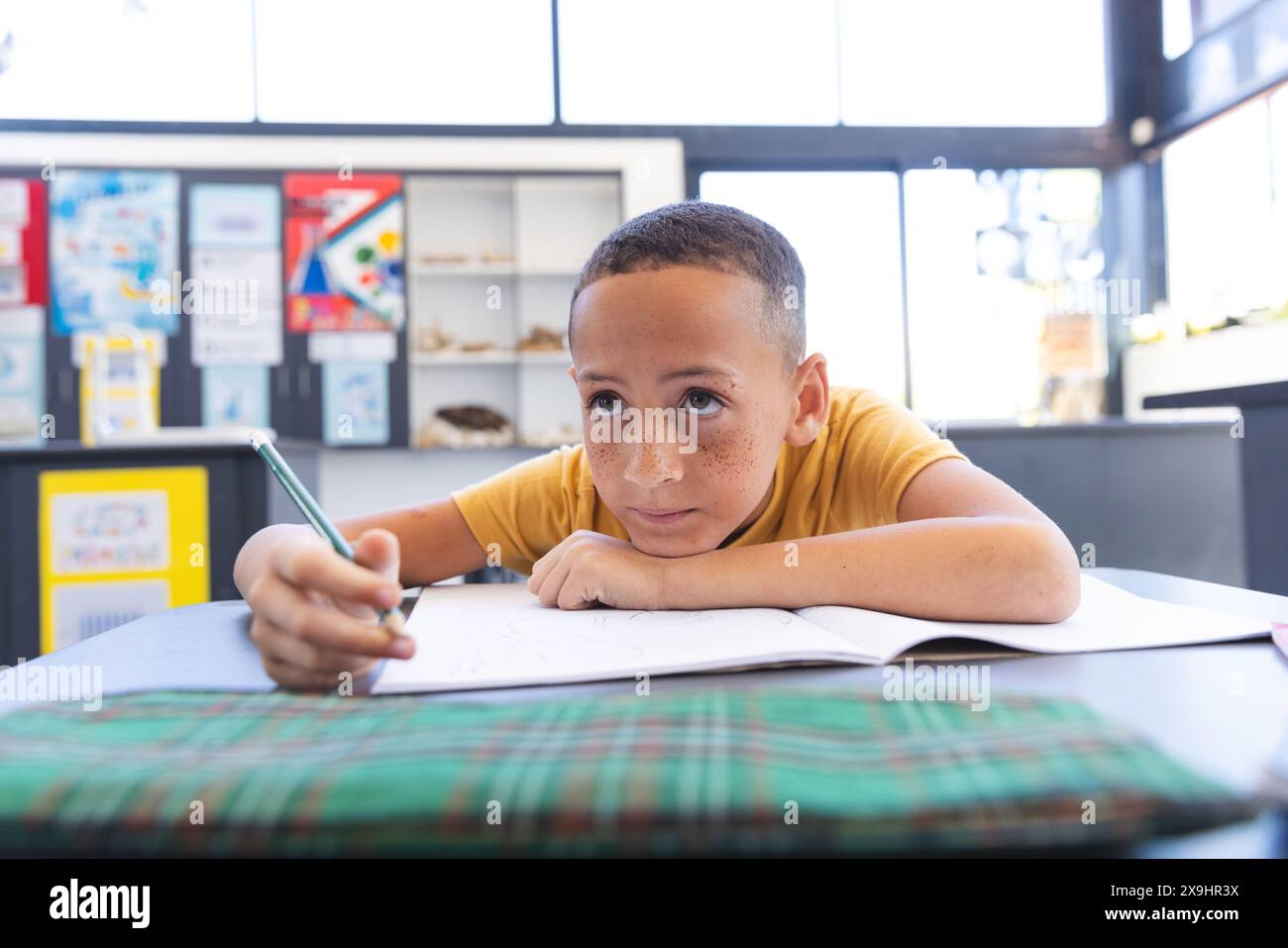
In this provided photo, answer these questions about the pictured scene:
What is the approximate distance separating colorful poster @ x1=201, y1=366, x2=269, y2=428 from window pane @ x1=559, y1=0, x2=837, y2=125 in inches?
73.9

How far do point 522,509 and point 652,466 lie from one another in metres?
0.35

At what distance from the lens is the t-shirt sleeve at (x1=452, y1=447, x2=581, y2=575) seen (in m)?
1.04

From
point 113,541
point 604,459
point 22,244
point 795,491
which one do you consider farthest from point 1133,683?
point 22,244

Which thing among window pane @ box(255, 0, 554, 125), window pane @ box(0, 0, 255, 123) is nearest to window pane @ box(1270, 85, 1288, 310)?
window pane @ box(255, 0, 554, 125)

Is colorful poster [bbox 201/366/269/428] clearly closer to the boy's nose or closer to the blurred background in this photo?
the blurred background

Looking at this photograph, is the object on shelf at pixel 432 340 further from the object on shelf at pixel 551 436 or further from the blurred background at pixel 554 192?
the object on shelf at pixel 551 436

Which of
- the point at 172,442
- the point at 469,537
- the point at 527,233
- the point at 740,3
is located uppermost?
the point at 740,3

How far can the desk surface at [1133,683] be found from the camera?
1.12 ft

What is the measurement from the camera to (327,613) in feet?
1.63

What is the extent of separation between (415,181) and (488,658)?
4300mm

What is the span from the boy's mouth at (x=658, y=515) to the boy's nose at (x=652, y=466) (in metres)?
0.04

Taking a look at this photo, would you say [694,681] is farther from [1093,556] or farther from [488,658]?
[1093,556]

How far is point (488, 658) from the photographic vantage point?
547 millimetres

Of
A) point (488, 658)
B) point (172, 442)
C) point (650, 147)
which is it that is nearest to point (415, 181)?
point (650, 147)
